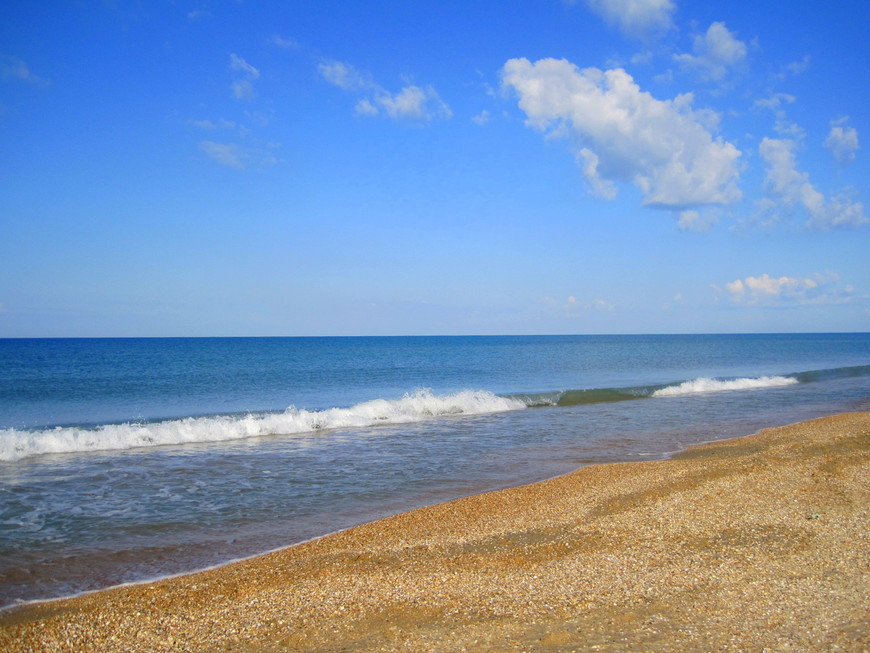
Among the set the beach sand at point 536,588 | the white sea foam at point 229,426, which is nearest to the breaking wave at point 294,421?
the white sea foam at point 229,426

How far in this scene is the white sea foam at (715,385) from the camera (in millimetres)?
34906

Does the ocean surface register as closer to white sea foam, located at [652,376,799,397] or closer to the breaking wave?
the breaking wave

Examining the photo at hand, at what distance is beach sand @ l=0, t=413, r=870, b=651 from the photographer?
575 centimetres

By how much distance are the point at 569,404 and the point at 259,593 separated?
2429 cm

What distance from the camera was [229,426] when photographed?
21.2 meters

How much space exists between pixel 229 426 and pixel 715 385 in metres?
29.0

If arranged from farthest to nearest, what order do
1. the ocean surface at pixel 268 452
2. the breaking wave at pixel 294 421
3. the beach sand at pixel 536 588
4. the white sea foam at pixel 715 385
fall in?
the white sea foam at pixel 715 385 < the breaking wave at pixel 294 421 < the ocean surface at pixel 268 452 < the beach sand at pixel 536 588

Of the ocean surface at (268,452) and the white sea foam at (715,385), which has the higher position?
the white sea foam at (715,385)

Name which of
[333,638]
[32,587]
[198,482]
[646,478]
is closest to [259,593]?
[333,638]

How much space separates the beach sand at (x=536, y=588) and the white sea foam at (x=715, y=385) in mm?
24267

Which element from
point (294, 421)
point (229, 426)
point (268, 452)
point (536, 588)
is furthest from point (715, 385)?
point (536, 588)

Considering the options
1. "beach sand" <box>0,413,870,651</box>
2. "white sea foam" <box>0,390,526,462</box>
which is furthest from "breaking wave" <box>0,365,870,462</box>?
"beach sand" <box>0,413,870,651</box>

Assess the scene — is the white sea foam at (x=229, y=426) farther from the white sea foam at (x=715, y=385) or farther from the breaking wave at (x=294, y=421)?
the white sea foam at (x=715, y=385)

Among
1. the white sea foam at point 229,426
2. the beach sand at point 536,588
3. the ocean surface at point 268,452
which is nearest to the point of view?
the beach sand at point 536,588
